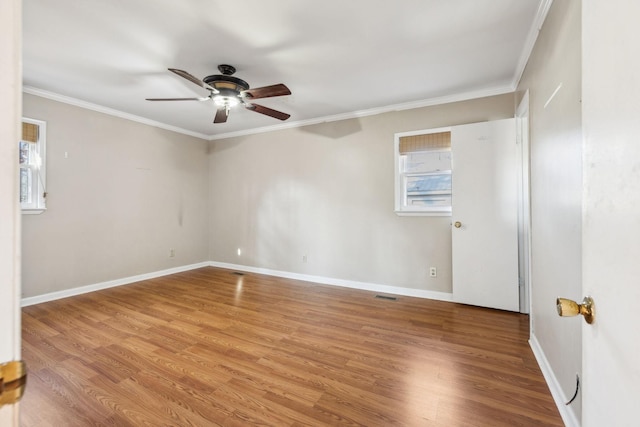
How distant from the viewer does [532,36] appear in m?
2.24

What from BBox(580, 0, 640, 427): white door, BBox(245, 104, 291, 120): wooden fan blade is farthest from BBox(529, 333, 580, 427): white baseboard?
BBox(245, 104, 291, 120): wooden fan blade

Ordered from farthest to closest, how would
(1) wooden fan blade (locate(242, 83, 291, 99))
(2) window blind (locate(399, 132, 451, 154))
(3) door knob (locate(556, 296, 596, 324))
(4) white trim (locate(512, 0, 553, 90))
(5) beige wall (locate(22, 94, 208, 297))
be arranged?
(2) window blind (locate(399, 132, 451, 154)) → (5) beige wall (locate(22, 94, 208, 297)) → (1) wooden fan blade (locate(242, 83, 291, 99)) → (4) white trim (locate(512, 0, 553, 90)) → (3) door knob (locate(556, 296, 596, 324))

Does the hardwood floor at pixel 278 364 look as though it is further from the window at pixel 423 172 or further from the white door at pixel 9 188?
the white door at pixel 9 188

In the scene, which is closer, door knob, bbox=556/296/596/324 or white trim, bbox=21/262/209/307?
door knob, bbox=556/296/596/324

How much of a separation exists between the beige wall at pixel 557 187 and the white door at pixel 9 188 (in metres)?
1.97

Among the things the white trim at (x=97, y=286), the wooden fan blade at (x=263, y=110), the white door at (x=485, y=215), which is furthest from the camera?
the white trim at (x=97, y=286)

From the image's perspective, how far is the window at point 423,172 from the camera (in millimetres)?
3604

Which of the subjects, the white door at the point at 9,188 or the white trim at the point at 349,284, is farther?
the white trim at the point at 349,284

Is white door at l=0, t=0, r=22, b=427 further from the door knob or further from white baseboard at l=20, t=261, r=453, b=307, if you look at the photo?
white baseboard at l=20, t=261, r=453, b=307

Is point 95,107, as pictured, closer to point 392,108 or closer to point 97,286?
point 97,286

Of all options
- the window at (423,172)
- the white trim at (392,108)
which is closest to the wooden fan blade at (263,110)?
the white trim at (392,108)

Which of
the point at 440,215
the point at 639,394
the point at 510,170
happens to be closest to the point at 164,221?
the point at 440,215

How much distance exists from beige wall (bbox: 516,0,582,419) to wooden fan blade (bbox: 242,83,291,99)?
1865 mm

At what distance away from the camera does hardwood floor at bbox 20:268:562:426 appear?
1.63 metres
